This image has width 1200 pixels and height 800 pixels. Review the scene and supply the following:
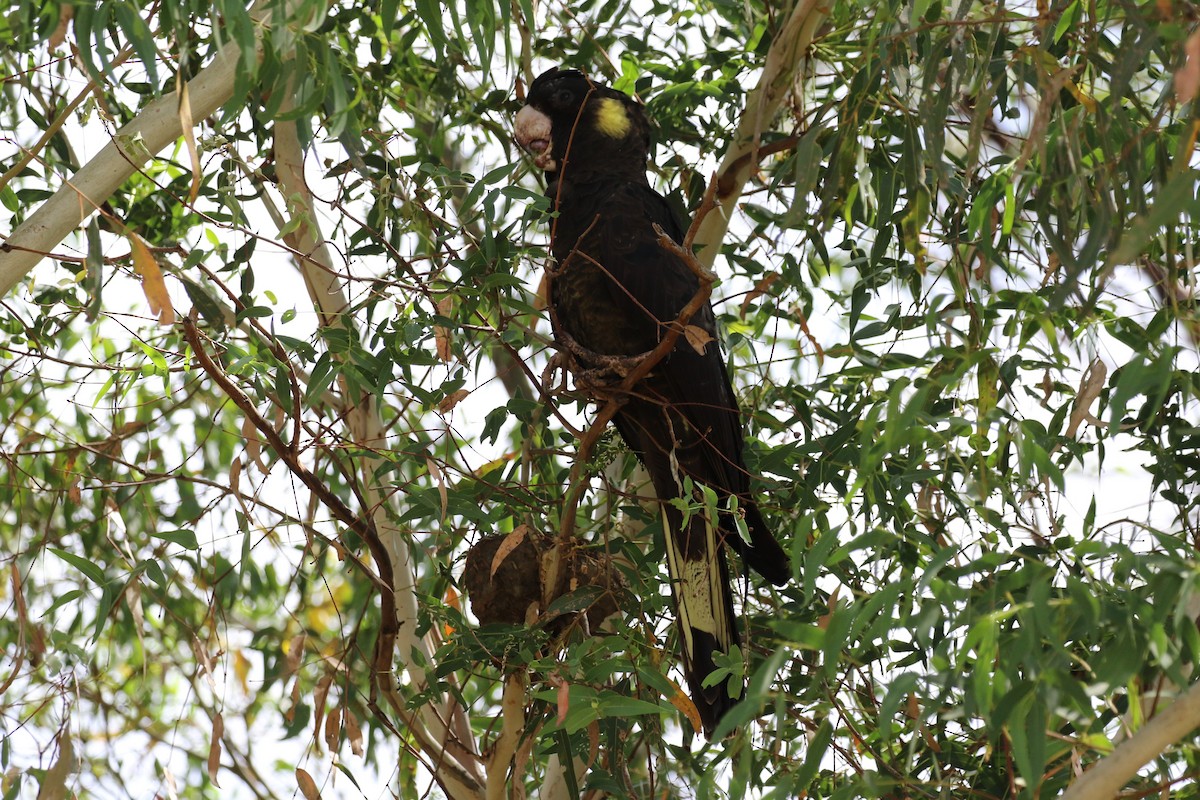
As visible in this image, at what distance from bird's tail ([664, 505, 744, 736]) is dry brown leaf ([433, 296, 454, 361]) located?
1.77ft

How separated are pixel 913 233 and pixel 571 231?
846 millimetres

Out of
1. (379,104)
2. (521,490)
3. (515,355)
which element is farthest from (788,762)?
(379,104)

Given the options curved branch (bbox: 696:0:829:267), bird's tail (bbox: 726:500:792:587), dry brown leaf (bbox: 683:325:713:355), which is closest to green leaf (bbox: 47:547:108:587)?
dry brown leaf (bbox: 683:325:713:355)

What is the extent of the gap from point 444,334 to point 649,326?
2.02 feet

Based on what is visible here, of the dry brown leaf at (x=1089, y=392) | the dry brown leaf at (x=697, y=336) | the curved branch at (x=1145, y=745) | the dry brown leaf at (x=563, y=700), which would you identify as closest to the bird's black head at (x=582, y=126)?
the dry brown leaf at (x=697, y=336)

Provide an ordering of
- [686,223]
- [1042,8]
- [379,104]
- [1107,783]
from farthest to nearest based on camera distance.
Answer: [379,104], [686,223], [1042,8], [1107,783]

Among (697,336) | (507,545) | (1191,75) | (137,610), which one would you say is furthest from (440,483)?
(1191,75)

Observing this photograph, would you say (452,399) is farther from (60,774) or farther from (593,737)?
(60,774)

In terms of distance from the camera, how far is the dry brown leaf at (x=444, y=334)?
1701 mm

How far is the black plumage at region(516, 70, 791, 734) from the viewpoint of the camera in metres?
A: 2.01

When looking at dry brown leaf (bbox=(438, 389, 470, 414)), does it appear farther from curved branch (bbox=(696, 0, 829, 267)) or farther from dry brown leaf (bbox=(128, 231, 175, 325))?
curved branch (bbox=(696, 0, 829, 267))

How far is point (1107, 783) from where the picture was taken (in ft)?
3.48

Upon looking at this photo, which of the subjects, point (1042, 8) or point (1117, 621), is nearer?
point (1117, 621)

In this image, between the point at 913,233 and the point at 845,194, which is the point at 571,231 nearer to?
the point at 845,194
